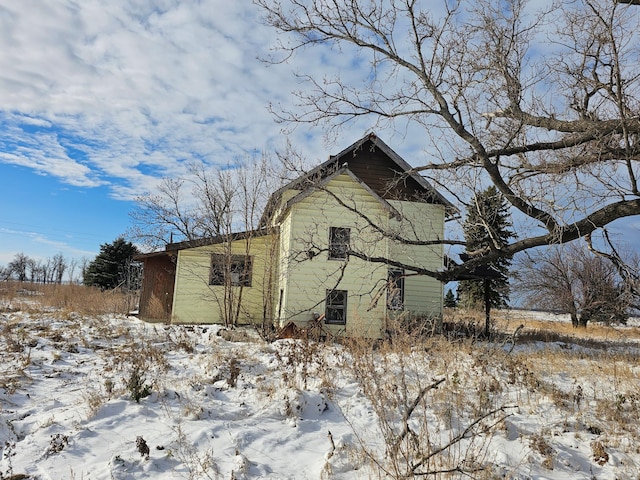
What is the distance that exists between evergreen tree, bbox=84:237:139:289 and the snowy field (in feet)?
102

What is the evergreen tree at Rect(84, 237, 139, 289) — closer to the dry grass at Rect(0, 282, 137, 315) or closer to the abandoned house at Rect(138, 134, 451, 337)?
the dry grass at Rect(0, 282, 137, 315)

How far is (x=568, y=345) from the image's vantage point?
15.1 meters

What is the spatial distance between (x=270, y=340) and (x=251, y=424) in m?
6.37

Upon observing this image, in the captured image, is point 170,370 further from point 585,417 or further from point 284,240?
point 284,240

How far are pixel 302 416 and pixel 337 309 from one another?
→ 883 centimetres

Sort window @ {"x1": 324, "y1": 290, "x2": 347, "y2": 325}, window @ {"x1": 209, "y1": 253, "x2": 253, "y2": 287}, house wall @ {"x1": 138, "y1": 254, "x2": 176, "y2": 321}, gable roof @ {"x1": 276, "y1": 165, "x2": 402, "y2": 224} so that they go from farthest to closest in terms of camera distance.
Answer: house wall @ {"x1": 138, "y1": 254, "x2": 176, "y2": 321}
window @ {"x1": 209, "y1": 253, "x2": 253, "y2": 287}
window @ {"x1": 324, "y1": 290, "x2": 347, "y2": 325}
gable roof @ {"x1": 276, "y1": 165, "x2": 402, "y2": 224}

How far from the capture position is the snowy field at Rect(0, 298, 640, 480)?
15.1 ft

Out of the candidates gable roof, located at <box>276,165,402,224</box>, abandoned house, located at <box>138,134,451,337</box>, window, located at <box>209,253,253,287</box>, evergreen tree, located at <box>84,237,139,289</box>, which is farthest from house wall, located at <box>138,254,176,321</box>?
evergreen tree, located at <box>84,237,139,289</box>

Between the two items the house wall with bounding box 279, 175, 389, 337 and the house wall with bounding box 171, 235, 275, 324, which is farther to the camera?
the house wall with bounding box 171, 235, 275, 324

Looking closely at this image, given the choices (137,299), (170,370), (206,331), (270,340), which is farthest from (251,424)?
(137,299)

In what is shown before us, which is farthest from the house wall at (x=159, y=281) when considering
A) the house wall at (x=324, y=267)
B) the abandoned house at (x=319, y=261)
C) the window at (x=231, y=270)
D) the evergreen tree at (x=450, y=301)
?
the evergreen tree at (x=450, y=301)

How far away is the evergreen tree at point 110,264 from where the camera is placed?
39125mm

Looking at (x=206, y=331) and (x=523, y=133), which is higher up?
(x=523, y=133)

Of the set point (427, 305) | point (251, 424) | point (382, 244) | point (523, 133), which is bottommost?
point (251, 424)
